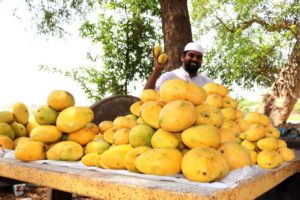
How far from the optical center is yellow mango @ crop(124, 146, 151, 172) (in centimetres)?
143

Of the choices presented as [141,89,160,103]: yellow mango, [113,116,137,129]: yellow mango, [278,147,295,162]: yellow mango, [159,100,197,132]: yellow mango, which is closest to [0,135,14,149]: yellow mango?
[113,116,137,129]: yellow mango

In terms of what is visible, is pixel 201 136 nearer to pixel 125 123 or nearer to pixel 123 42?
pixel 125 123

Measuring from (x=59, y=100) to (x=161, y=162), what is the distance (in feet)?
2.49

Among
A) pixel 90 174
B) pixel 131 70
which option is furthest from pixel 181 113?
A: pixel 131 70

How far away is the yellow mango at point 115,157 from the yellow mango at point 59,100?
17.0 inches

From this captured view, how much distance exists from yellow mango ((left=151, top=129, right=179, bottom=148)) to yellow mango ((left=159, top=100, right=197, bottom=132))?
0.08 feet

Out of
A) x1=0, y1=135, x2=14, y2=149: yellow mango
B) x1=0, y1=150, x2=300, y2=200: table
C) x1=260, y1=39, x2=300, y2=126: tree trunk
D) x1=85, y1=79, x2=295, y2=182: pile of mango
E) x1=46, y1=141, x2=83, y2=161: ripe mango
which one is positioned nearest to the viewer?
x1=0, y1=150, x2=300, y2=200: table

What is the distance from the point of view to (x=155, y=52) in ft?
9.96

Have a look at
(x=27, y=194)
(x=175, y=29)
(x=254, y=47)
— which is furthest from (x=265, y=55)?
(x=27, y=194)

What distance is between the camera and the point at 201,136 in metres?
1.36

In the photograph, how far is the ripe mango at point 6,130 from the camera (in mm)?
2236

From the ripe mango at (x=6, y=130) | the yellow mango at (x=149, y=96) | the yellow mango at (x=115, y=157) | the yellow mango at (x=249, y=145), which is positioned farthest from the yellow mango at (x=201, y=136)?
the ripe mango at (x=6, y=130)

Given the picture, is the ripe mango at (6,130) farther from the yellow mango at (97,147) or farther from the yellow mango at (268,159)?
the yellow mango at (268,159)

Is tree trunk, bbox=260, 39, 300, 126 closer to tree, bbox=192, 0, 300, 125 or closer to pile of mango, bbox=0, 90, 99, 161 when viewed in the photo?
tree, bbox=192, 0, 300, 125
